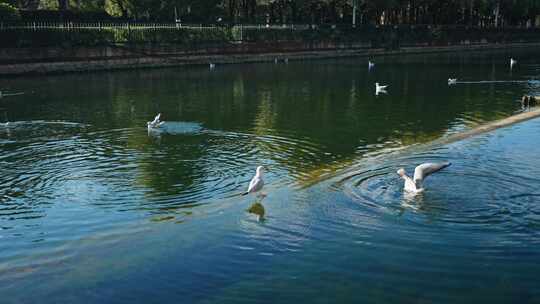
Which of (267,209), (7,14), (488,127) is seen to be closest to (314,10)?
(7,14)

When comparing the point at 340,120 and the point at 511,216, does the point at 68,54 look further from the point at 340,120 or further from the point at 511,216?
the point at 511,216

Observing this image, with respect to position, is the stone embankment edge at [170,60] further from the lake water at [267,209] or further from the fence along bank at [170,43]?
the lake water at [267,209]

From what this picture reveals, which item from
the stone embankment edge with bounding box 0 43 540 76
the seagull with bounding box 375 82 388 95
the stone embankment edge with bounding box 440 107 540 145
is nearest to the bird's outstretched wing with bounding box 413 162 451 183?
the stone embankment edge with bounding box 440 107 540 145

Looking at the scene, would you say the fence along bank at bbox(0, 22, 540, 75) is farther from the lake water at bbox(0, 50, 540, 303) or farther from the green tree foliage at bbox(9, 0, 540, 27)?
the lake water at bbox(0, 50, 540, 303)

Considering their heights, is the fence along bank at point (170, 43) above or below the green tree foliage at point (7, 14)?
below

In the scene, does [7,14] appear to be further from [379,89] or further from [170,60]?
[379,89]

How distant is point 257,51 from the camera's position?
62594mm

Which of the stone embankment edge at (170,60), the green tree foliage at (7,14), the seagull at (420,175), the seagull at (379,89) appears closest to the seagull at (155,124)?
the seagull at (420,175)

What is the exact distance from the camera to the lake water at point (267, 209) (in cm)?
1007

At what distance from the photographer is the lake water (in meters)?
10.1

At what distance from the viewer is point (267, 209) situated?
13.6 m

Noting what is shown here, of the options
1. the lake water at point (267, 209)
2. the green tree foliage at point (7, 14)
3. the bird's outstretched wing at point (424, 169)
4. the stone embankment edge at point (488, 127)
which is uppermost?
the green tree foliage at point (7, 14)

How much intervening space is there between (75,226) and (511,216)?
8.70 meters

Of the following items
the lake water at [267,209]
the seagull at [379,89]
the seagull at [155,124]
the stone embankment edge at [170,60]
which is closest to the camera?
the lake water at [267,209]
